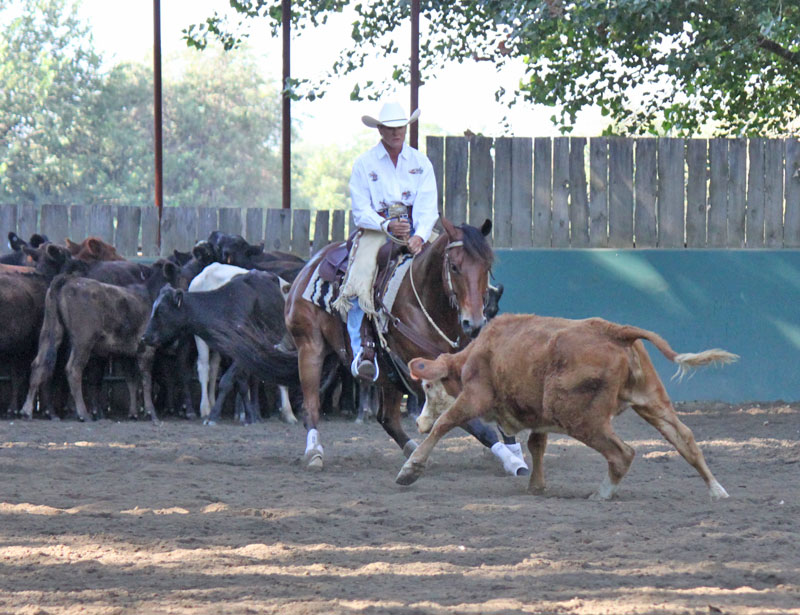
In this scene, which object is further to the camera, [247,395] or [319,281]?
[247,395]

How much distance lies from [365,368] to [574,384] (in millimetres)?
2337

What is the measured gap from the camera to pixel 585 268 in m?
13.2

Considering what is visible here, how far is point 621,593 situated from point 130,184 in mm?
49788

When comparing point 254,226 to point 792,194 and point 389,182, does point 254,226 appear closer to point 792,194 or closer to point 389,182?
point 389,182

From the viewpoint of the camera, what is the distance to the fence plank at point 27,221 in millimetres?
14766

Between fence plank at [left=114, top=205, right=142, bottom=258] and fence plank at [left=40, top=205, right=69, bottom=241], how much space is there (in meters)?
0.74

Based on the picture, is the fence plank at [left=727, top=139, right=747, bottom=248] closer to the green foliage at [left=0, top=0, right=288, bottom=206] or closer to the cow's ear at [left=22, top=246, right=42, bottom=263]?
the cow's ear at [left=22, top=246, right=42, bottom=263]

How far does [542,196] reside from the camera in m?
13.4

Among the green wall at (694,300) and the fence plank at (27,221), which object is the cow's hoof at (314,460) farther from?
the fence plank at (27,221)

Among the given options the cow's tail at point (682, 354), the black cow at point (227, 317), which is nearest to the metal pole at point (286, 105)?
the black cow at point (227, 317)

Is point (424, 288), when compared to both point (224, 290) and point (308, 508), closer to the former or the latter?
point (308, 508)

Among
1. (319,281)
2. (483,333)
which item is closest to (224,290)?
(319,281)

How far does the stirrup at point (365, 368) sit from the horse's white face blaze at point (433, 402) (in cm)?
95

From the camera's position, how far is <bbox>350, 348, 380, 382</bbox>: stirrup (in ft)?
27.9
